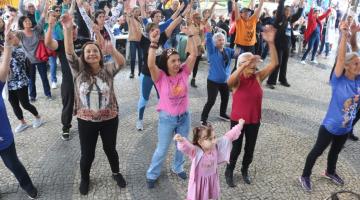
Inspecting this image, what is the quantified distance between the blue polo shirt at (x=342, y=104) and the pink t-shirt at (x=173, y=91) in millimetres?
1790

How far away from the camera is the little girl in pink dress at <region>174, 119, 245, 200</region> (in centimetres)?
356

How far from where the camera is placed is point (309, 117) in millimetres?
6922

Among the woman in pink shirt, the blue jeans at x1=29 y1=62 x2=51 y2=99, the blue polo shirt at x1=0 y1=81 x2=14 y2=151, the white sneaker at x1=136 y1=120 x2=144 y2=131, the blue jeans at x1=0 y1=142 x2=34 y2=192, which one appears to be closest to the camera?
the blue polo shirt at x1=0 y1=81 x2=14 y2=151

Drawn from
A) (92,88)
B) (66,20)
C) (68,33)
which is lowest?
(92,88)

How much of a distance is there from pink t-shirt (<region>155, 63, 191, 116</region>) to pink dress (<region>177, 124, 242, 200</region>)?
0.71 meters

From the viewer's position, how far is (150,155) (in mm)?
5227

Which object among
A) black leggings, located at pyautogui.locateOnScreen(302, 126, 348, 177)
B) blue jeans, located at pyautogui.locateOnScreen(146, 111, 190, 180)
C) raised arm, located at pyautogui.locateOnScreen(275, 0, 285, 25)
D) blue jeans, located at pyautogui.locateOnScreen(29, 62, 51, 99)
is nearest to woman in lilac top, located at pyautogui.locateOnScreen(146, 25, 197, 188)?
blue jeans, located at pyautogui.locateOnScreen(146, 111, 190, 180)

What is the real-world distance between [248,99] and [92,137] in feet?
6.27

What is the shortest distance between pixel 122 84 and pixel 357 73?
5.79 metres

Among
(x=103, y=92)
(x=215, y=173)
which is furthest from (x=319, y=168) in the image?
(x=103, y=92)

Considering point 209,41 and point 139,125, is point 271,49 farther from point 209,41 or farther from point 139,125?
point 139,125

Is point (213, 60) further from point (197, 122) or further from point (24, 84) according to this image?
point (24, 84)

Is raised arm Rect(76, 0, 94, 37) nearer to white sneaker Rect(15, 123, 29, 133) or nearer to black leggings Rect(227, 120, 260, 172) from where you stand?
white sneaker Rect(15, 123, 29, 133)

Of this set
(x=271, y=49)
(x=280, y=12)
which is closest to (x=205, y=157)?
(x=271, y=49)
